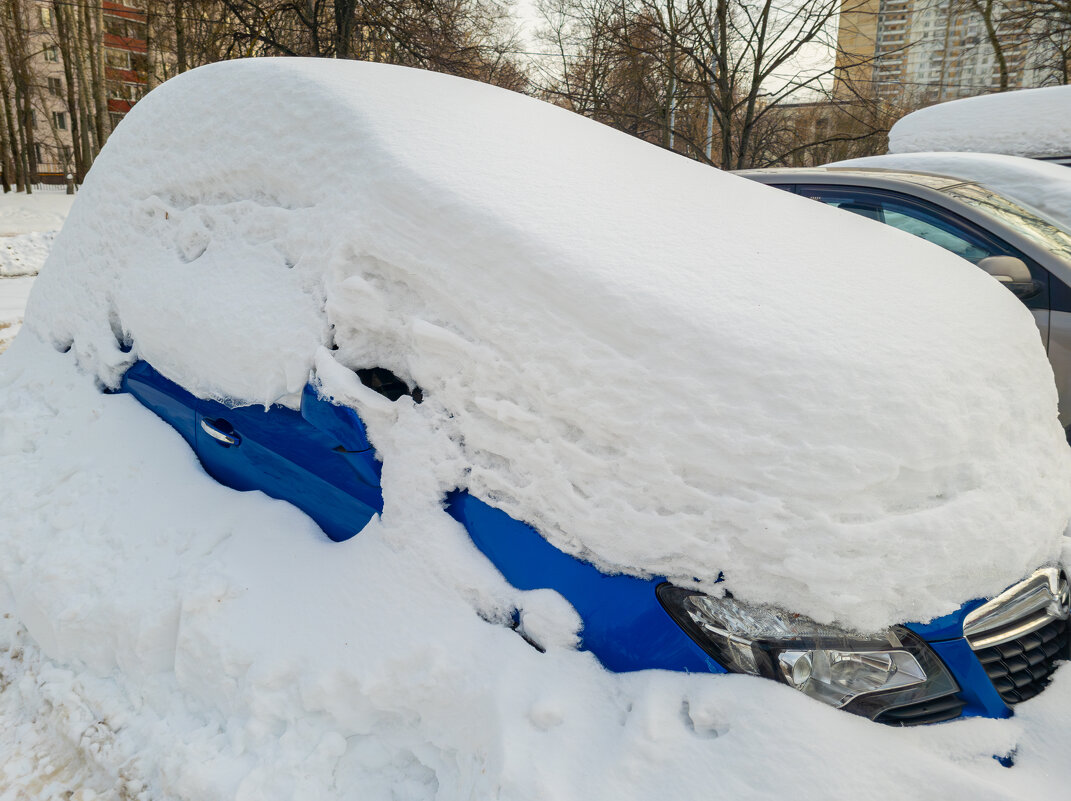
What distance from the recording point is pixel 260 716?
1.70m

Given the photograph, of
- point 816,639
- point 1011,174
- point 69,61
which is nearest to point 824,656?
point 816,639

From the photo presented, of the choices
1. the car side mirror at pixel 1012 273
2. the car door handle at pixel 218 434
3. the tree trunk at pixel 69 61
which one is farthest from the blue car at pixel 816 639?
the tree trunk at pixel 69 61

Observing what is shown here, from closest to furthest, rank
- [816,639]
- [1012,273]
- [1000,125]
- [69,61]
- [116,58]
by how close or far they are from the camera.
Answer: [816,639] → [1012,273] → [1000,125] → [69,61] → [116,58]

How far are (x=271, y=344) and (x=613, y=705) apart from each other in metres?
1.32

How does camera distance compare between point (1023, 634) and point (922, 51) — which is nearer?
point (1023, 634)

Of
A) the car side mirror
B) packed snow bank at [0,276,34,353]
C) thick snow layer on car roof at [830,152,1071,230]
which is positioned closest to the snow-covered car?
the car side mirror

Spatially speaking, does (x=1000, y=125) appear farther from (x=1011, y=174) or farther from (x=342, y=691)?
(x=342, y=691)

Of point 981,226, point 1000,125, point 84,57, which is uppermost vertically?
point 84,57

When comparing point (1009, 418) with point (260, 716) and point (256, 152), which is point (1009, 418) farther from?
point (256, 152)

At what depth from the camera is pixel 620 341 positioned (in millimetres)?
1623

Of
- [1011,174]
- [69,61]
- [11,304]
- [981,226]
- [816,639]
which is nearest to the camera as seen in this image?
[816,639]

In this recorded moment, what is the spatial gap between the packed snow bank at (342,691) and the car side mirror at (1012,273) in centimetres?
245

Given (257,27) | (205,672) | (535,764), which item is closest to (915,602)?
(535,764)

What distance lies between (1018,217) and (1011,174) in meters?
1.35
